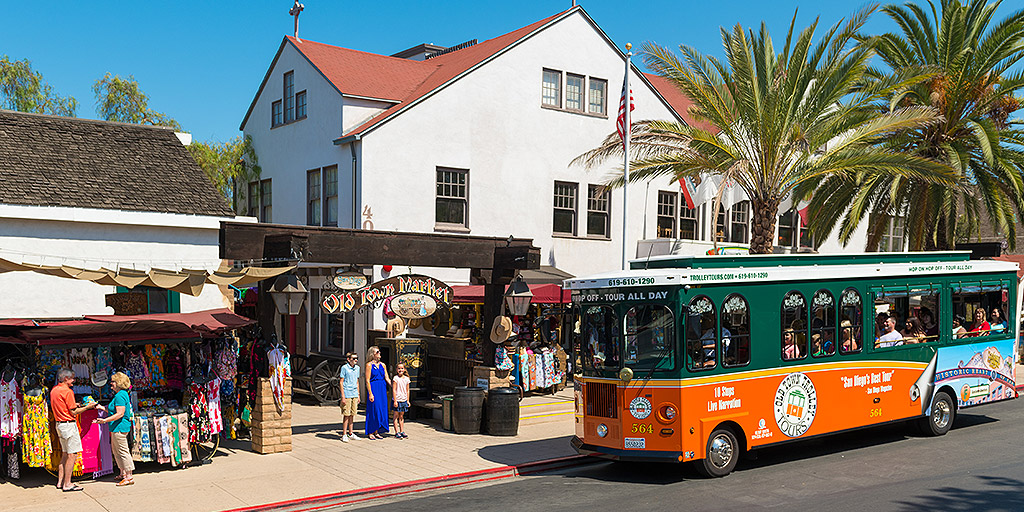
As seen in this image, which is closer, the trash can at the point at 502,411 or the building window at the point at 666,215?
the trash can at the point at 502,411

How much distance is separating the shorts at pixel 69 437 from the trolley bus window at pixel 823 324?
10.7 meters

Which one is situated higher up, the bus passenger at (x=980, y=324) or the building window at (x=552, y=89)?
the building window at (x=552, y=89)

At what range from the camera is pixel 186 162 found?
20422mm

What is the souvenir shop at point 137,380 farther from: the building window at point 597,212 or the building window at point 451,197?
the building window at point 597,212

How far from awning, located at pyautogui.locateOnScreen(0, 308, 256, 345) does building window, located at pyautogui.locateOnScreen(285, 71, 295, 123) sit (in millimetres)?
13249

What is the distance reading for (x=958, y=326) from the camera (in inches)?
613

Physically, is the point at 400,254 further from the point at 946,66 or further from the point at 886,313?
the point at 946,66

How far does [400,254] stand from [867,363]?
8106mm

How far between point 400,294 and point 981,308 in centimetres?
1082

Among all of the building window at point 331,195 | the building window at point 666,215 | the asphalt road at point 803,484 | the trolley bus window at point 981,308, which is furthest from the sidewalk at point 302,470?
the building window at point 666,215

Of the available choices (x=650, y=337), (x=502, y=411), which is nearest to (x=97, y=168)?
(x=502, y=411)

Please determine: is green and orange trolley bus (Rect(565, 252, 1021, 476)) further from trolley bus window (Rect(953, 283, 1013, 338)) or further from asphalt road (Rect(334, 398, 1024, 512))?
asphalt road (Rect(334, 398, 1024, 512))

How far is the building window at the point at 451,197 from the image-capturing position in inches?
928

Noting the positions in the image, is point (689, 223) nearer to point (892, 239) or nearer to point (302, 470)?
point (892, 239)
